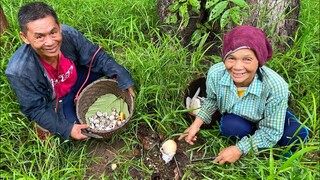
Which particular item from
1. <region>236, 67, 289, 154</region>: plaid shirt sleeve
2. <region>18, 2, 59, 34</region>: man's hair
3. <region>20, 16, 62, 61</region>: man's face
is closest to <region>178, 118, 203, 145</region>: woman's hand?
<region>236, 67, 289, 154</region>: plaid shirt sleeve

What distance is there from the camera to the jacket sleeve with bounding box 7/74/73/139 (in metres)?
2.15

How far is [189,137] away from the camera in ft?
7.28

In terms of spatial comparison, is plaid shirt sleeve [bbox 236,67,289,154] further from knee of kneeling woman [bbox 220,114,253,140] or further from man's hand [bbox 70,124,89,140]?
man's hand [bbox 70,124,89,140]

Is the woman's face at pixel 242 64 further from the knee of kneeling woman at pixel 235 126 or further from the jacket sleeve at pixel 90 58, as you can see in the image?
the jacket sleeve at pixel 90 58

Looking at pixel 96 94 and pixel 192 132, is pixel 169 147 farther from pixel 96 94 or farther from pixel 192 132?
pixel 96 94

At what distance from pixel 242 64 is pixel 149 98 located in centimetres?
96

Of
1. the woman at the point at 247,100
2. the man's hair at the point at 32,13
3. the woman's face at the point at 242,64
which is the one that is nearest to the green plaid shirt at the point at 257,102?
the woman at the point at 247,100

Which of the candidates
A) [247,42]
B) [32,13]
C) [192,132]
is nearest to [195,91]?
[192,132]

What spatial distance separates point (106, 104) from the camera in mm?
2654

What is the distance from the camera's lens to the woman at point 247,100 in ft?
5.70

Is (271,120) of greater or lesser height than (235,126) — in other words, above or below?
above

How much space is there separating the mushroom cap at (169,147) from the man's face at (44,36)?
925 millimetres

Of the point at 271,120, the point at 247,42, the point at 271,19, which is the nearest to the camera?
the point at 247,42

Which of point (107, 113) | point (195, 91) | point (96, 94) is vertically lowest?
point (107, 113)
